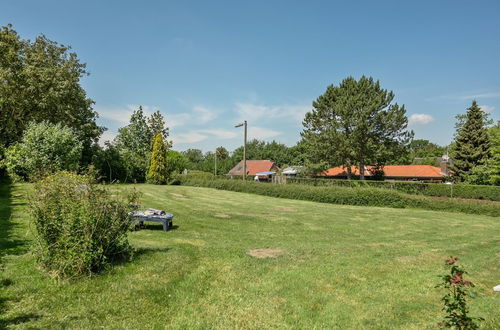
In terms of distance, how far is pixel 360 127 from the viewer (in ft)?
119

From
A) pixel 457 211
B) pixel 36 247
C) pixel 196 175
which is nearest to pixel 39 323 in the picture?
pixel 36 247

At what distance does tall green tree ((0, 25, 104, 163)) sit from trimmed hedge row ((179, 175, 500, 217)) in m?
20.3

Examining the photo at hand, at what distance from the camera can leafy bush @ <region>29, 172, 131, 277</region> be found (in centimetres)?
511

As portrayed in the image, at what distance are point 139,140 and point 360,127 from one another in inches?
1267

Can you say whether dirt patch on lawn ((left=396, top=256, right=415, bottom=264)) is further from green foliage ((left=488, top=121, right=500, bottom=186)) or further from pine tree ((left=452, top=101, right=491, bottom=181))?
pine tree ((left=452, top=101, right=491, bottom=181))

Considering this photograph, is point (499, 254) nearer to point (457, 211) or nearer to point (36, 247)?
point (36, 247)

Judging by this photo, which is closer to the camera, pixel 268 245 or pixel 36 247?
pixel 36 247

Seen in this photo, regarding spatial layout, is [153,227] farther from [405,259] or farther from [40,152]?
[40,152]

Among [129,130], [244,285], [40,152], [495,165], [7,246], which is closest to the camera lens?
[244,285]

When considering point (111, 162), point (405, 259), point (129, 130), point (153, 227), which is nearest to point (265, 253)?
point (405, 259)

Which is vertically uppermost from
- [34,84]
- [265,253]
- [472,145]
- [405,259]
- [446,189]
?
[34,84]

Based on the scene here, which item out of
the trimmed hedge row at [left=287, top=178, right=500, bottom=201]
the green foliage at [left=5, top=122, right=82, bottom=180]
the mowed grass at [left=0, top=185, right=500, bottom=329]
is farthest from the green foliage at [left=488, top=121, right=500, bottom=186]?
the green foliage at [left=5, top=122, right=82, bottom=180]

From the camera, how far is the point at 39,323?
3.73 metres

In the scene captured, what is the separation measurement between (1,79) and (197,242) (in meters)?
26.6
